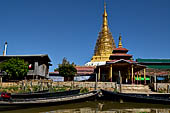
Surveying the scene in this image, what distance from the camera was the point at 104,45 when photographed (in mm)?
54688

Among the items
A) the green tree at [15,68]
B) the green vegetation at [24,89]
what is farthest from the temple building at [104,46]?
the green vegetation at [24,89]

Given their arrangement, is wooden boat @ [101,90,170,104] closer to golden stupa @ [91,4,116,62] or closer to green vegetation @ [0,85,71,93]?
green vegetation @ [0,85,71,93]

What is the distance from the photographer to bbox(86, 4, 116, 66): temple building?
2082 inches

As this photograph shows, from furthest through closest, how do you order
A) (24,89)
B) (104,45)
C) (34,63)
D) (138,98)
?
1. (104,45)
2. (34,63)
3. (24,89)
4. (138,98)

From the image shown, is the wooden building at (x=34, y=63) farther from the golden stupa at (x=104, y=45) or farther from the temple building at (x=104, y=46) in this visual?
the golden stupa at (x=104, y=45)

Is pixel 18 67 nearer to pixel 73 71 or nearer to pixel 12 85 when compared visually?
pixel 12 85

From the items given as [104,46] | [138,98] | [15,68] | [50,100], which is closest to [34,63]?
[15,68]

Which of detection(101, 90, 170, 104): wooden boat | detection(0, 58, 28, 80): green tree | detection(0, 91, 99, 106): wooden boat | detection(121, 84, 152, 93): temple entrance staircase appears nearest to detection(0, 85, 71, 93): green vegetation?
detection(0, 58, 28, 80): green tree

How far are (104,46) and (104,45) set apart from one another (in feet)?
1.10

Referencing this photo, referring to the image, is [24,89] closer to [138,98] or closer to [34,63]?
[34,63]

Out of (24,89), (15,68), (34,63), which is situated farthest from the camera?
(34,63)

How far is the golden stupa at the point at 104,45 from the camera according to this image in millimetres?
53250

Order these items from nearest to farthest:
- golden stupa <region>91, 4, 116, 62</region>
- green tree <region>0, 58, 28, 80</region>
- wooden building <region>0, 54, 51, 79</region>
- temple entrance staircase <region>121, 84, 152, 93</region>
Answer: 1. temple entrance staircase <region>121, 84, 152, 93</region>
2. green tree <region>0, 58, 28, 80</region>
3. wooden building <region>0, 54, 51, 79</region>
4. golden stupa <region>91, 4, 116, 62</region>

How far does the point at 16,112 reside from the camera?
11.7 metres
